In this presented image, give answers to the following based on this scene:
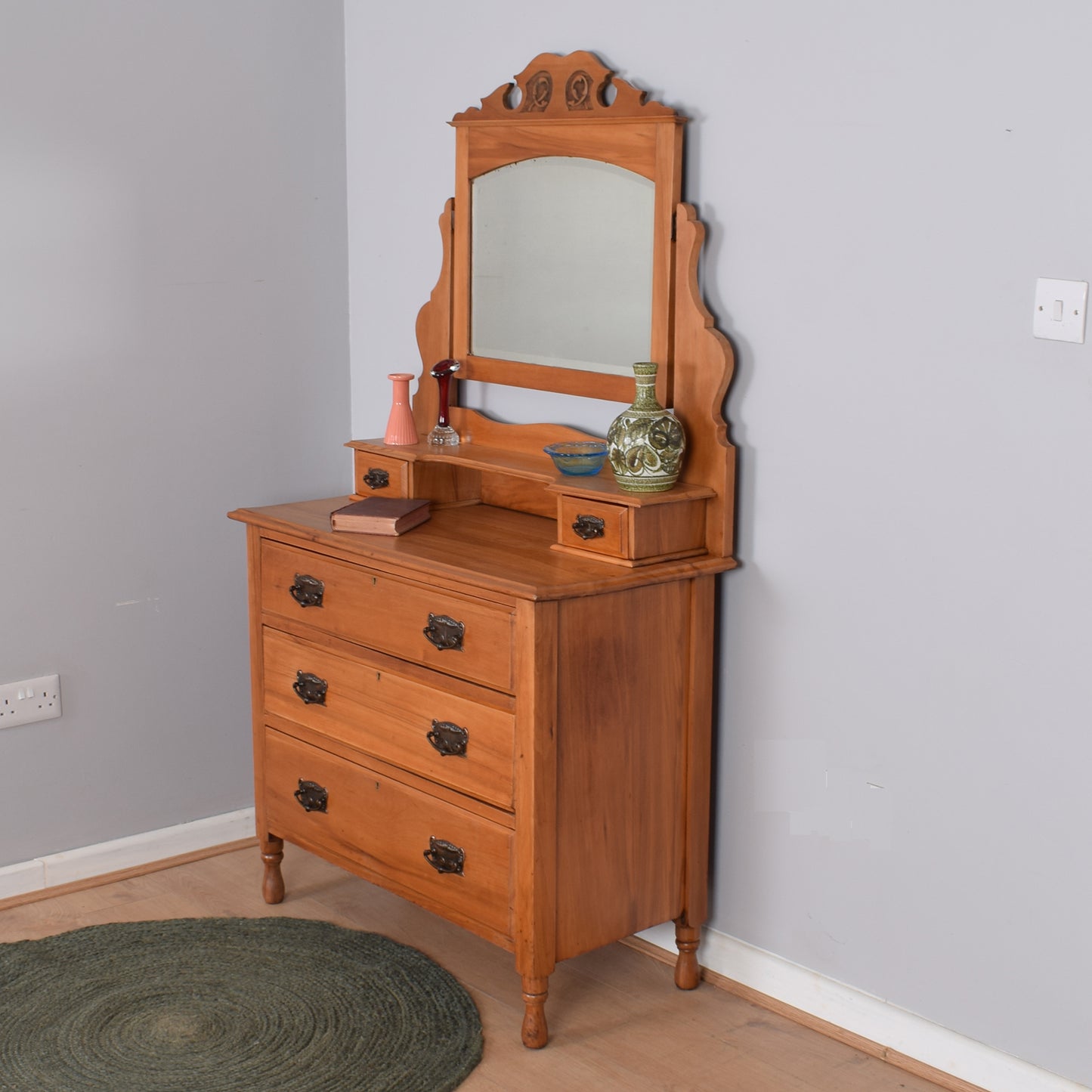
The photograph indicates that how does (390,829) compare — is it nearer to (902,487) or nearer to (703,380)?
(703,380)

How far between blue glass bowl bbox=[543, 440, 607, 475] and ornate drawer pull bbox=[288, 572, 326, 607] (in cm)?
52

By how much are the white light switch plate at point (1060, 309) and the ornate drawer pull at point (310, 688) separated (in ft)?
4.70

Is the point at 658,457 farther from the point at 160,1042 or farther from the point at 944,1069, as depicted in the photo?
the point at 160,1042

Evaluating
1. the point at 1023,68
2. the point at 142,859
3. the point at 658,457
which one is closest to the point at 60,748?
the point at 142,859

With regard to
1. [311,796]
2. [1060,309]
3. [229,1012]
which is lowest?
[229,1012]

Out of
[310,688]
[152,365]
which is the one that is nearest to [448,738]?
[310,688]

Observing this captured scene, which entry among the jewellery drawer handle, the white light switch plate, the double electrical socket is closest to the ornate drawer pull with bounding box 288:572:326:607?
the jewellery drawer handle

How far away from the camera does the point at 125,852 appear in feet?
9.98

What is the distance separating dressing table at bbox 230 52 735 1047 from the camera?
229 cm

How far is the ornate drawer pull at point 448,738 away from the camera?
7.77ft

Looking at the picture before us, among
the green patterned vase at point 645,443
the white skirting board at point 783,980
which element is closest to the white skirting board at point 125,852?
the white skirting board at point 783,980

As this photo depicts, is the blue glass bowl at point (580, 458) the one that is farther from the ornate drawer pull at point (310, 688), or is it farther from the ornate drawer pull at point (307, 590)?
the ornate drawer pull at point (310, 688)

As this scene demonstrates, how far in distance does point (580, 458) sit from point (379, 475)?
0.52 metres

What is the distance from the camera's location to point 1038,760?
207 cm
